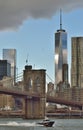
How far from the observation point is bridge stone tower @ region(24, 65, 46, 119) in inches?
7188

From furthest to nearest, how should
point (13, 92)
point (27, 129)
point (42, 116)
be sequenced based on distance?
point (42, 116) < point (13, 92) < point (27, 129)

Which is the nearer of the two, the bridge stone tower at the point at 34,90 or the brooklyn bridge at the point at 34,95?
the brooklyn bridge at the point at 34,95

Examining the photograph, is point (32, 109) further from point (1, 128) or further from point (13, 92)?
point (1, 128)

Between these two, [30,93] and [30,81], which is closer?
[30,93]

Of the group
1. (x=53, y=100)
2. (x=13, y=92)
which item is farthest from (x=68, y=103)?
(x=13, y=92)

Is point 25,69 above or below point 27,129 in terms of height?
above

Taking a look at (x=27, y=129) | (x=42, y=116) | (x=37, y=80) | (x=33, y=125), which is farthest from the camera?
(x=37, y=80)

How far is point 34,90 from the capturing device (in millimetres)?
190625

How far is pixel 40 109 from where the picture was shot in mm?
184125

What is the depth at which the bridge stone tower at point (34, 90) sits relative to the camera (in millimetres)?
182575

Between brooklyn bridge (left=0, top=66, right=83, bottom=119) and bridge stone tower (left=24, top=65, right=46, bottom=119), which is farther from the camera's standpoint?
bridge stone tower (left=24, top=65, right=46, bottom=119)

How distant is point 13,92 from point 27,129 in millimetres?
45896

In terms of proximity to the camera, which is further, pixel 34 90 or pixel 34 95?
pixel 34 90

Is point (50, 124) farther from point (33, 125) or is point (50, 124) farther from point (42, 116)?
point (42, 116)
